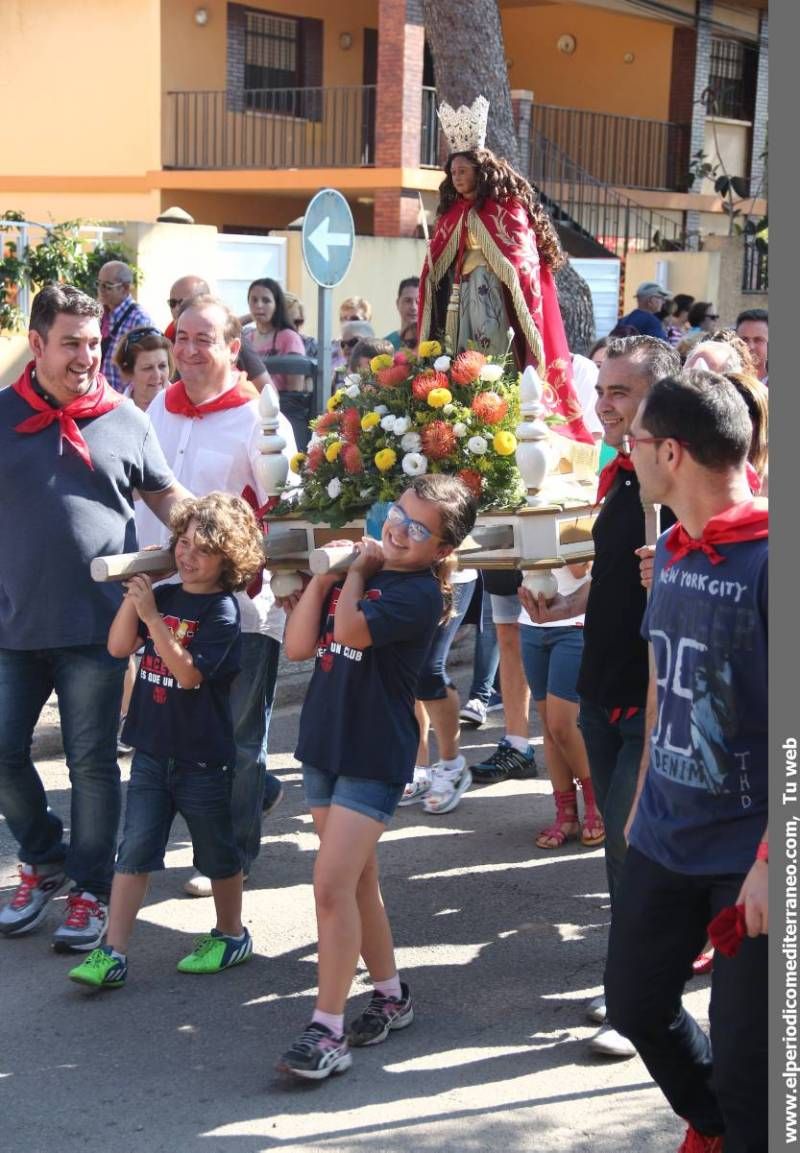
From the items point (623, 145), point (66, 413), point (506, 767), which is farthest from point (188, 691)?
point (623, 145)

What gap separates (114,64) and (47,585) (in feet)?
65.5

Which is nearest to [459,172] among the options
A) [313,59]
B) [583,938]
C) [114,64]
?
[583,938]

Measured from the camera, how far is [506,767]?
7.38 metres

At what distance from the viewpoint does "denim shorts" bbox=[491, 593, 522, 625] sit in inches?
281

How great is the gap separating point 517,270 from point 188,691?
8.34ft

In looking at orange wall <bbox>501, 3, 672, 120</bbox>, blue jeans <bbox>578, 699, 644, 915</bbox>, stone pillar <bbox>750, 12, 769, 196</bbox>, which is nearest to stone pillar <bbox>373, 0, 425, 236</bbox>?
orange wall <bbox>501, 3, 672, 120</bbox>

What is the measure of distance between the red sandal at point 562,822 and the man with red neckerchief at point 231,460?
4.28 ft

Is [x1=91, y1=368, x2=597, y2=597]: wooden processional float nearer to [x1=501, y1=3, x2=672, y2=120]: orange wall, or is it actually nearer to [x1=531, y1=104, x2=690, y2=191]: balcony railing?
[x1=531, y1=104, x2=690, y2=191]: balcony railing

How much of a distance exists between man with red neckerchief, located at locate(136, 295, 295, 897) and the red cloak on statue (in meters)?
1.28

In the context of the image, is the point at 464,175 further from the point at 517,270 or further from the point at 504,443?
the point at 504,443

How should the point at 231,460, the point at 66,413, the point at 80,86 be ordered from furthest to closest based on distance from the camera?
the point at 80,86 < the point at 231,460 < the point at 66,413

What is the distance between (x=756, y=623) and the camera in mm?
3277

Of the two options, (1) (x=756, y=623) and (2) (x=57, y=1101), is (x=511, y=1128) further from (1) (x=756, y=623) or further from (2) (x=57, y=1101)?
(1) (x=756, y=623)

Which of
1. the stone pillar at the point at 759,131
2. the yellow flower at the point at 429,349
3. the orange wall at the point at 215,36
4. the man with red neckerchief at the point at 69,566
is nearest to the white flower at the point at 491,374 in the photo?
the yellow flower at the point at 429,349
